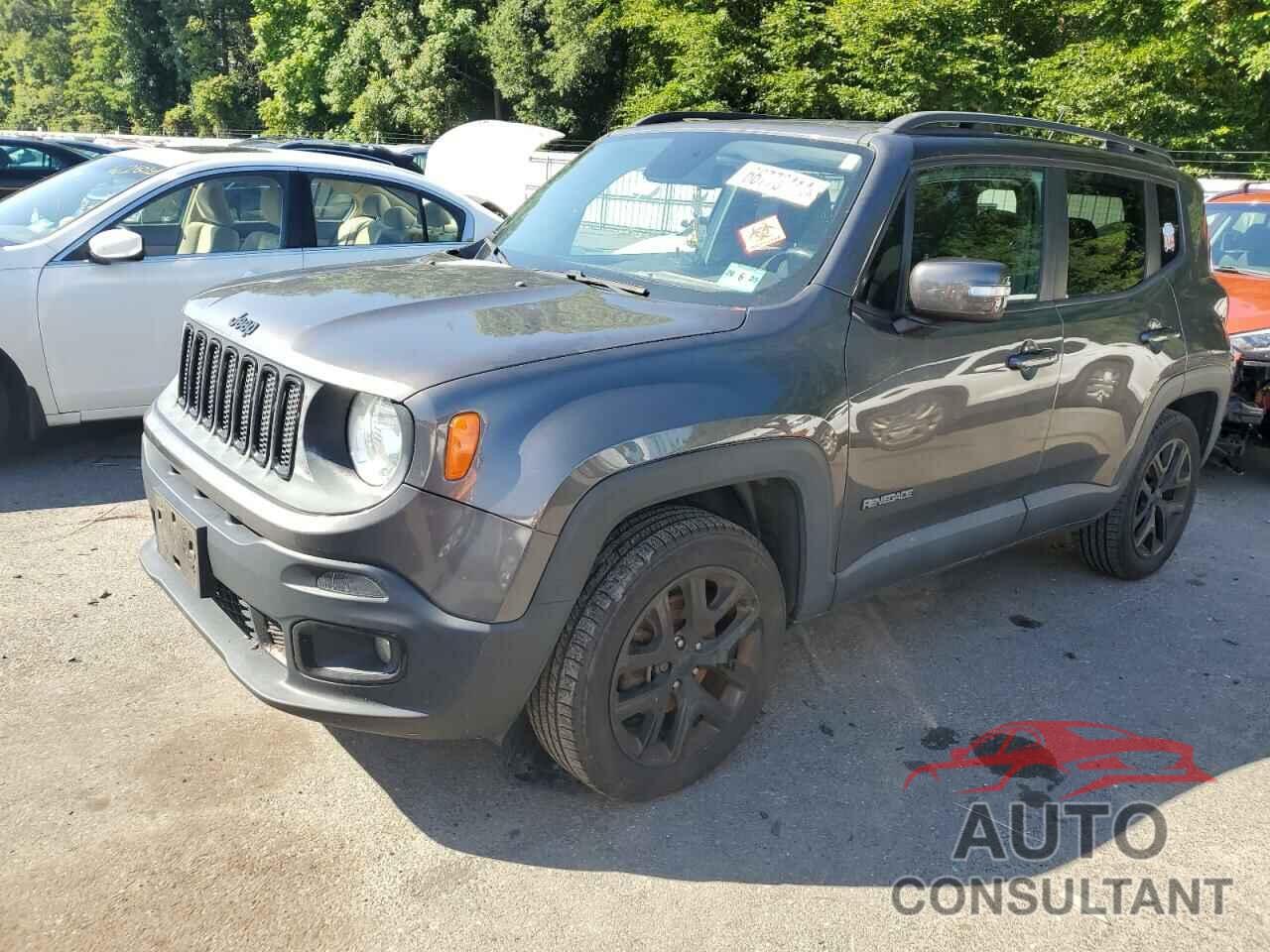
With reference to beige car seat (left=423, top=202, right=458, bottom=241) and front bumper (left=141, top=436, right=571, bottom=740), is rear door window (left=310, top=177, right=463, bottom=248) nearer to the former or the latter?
beige car seat (left=423, top=202, right=458, bottom=241)

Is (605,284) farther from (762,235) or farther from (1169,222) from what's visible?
(1169,222)

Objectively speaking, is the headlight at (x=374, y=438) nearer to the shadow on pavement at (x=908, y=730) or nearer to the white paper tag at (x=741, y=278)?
the shadow on pavement at (x=908, y=730)

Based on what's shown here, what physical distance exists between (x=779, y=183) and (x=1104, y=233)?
1538mm

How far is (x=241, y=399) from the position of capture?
300 centimetres

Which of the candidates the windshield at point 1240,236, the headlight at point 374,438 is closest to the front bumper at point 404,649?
the headlight at point 374,438

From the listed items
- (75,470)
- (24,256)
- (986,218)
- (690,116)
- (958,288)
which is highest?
(690,116)

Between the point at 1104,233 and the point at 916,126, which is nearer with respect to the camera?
the point at 916,126

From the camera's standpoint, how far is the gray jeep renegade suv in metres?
2.56

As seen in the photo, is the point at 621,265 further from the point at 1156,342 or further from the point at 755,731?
the point at 1156,342

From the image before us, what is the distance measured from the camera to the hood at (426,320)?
8.68ft

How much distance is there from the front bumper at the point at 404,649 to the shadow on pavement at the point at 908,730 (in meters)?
0.49

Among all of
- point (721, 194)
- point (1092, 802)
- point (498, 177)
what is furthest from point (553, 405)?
point (498, 177)

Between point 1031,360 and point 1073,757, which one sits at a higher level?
point 1031,360

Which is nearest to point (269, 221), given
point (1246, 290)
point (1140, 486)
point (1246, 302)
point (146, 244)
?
point (146, 244)
